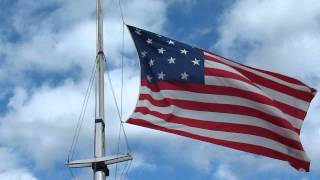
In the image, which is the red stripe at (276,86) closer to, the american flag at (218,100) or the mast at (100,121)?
the american flag at (218,100)

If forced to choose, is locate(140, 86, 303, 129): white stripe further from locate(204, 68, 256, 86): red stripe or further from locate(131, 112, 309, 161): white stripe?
locate(131, 112, 309, 161): white stripe

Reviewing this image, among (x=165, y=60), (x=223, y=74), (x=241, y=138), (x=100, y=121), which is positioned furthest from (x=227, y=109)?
(x=100, y=121)

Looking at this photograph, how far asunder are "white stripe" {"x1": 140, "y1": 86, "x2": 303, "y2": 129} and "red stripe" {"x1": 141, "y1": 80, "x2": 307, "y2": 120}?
11cm

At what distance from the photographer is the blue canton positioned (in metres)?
22.8

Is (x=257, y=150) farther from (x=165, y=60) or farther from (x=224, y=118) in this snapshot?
(x=165, y=60)

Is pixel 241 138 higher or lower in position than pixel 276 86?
lower

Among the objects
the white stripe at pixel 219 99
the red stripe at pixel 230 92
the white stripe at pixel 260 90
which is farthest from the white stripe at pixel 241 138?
the white stripe at pixel 260 90

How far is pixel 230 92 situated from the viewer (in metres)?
23.1

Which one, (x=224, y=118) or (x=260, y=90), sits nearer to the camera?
(x=224, y=118)

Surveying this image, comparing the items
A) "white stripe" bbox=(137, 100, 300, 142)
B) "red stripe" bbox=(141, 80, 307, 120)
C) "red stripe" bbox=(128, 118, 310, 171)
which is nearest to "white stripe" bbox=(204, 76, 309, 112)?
"red stripe" bbox=(141, 80, 307, 120)

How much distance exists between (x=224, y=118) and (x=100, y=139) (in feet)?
14.5

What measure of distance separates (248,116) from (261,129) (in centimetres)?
60

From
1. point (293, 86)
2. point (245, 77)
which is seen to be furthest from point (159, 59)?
point (293, 86)

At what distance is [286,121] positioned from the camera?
2277 centimetres
